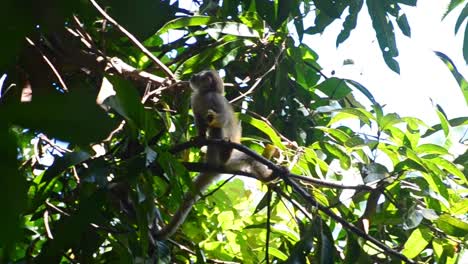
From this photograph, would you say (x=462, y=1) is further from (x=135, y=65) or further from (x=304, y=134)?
(x=135, y=65)

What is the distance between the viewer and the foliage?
1.65 metres

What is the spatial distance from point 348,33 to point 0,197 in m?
2.37

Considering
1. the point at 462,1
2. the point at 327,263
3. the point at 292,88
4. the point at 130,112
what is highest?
the point at 462,1

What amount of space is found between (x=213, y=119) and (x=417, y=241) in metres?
0.99

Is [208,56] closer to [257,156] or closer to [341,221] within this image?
[257,156]

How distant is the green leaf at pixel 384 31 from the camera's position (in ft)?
7.61

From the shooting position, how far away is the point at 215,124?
2.75 meters

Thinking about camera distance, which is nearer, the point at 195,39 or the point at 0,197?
the point at 0,197

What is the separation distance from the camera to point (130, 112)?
1.17 metres

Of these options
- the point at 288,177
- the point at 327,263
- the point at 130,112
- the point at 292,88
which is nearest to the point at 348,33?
the point at 292,88

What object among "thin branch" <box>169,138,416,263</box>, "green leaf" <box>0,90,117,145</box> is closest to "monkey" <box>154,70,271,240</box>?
"thin branch" <box>169,138,416,263</box>

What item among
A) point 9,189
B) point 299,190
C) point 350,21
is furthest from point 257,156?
point 9,189

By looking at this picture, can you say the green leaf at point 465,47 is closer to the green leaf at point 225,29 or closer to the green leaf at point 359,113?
the green leaf at point 359,113

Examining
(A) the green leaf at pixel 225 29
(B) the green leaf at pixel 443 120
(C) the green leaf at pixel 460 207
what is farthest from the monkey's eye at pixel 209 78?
(C) the green leaf at pixel 460 207
